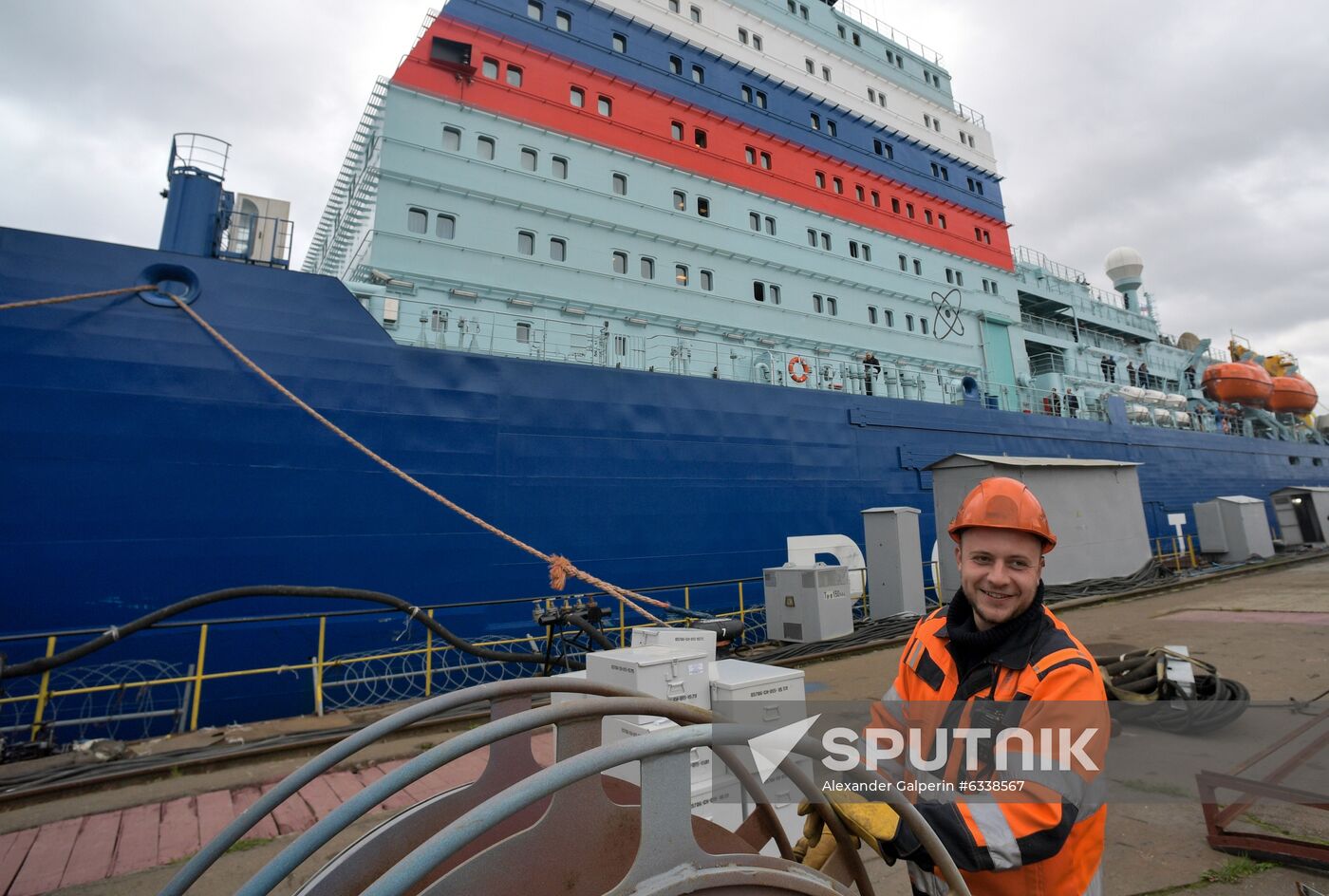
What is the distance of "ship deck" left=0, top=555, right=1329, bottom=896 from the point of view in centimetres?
266

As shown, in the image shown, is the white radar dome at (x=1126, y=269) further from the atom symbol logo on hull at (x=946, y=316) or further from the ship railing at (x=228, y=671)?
the ship railing at (x=228, y=671)

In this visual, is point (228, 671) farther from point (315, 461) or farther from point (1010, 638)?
point (1010, 638)

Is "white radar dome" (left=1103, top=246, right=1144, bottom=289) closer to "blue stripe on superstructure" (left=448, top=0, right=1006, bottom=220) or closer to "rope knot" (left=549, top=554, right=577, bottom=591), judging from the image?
"blue stripe on superstructure" (left=448, top=0, right=1006, bottom=220)

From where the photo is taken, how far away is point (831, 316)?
13586 millimetres

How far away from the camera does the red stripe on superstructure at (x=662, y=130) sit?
1009cm

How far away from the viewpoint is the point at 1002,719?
141 cm

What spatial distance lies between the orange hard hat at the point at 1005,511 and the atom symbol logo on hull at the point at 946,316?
15.4 metres

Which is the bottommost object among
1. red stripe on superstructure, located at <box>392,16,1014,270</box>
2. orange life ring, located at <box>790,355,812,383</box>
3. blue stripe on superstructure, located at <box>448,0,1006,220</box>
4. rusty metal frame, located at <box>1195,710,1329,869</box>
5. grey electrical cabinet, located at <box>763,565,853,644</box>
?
rusty metal frame, located at <box>1195,710,1329,869</box>

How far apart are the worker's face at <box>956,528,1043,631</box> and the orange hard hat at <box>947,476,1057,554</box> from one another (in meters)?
0.03

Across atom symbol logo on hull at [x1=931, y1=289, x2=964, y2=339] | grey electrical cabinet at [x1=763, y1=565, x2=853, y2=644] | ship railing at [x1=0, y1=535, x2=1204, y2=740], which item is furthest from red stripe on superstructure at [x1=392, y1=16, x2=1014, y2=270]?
grey electrical cabinet at [x1=763, y1=565, x2=853, y2=644]

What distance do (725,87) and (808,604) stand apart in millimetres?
11930

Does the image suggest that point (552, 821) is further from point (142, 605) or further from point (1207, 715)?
point (142, 605)

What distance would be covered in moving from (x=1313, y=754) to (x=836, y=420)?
25.2ft

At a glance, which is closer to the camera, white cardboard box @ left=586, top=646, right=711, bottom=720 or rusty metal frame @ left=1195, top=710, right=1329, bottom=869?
rusty metal frame @ left=1195, top=710, right=1329, bottom=869
